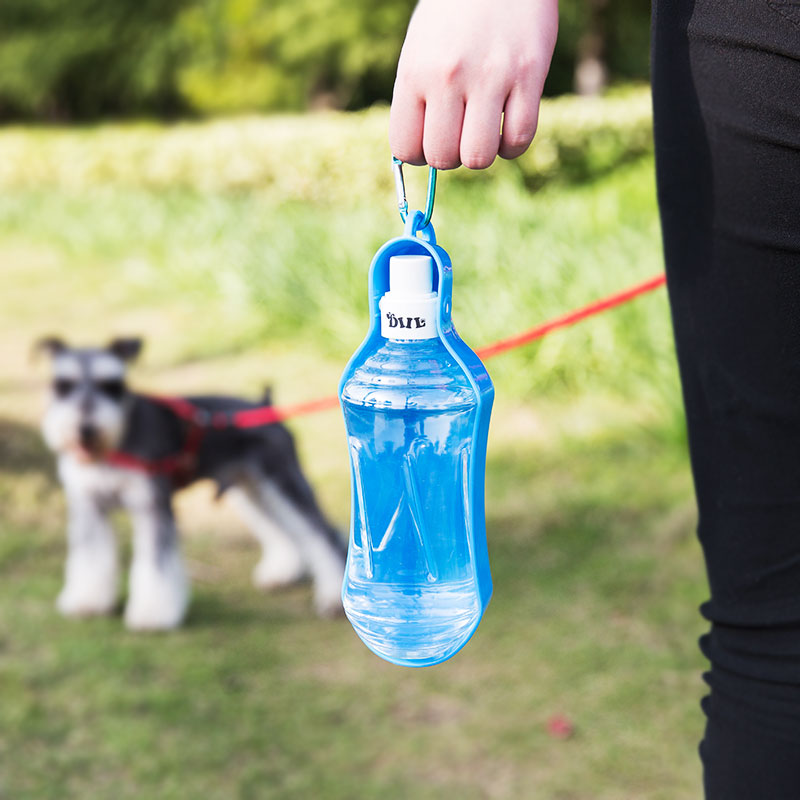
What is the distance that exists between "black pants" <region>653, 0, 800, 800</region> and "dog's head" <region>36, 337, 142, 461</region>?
2.35 meters

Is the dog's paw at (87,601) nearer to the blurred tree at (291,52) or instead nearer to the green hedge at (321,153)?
the green hedge at (321,153)

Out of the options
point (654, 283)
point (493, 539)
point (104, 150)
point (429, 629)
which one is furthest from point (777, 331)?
point (104, 150)

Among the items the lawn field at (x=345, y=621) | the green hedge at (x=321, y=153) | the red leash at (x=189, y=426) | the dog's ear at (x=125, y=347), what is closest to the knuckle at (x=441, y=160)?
the lawn field at (x=345, y=621)

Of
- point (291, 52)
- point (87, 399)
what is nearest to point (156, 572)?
point (87, 399)

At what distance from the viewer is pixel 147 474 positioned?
3.38 m

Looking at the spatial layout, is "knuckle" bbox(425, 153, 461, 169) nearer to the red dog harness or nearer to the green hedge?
the red dog harness

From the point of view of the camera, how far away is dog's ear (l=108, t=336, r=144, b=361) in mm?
3395

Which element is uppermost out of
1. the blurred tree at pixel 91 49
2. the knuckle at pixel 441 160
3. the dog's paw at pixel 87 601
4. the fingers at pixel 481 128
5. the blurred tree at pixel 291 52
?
the blurred tree at pixel 91 49

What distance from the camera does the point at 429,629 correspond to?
1.23m

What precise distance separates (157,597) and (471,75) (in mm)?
2847

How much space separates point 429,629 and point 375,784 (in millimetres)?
1689

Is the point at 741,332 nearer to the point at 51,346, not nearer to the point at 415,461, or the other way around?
the point at 415,461

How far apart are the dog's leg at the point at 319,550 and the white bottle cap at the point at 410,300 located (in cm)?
264

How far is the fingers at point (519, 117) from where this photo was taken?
1028 millimetres
